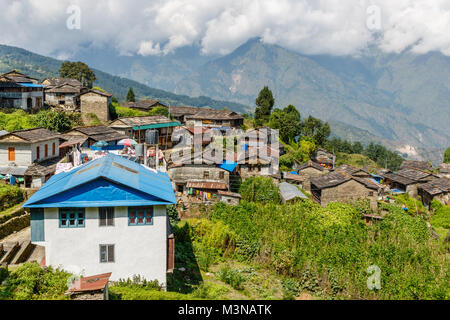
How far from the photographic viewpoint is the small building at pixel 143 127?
4453cm

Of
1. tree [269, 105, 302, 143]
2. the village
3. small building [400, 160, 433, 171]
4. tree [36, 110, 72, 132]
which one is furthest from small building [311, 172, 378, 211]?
small building [400, 160, 433, 171]

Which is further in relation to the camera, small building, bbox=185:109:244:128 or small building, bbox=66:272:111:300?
small building, bbox=185:109:244:128

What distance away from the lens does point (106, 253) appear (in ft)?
50.6

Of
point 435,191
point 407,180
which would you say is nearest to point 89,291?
point 435,191

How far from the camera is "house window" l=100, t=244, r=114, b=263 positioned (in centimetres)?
1538

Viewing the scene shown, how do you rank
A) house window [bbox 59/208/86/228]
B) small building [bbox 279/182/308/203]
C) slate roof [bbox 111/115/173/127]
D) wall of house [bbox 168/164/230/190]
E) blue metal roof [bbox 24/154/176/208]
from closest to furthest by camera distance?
blue metal roof [bbox 24/154/176/208]
house window [bbox 59/208/86/228]
small building [bbox 279/182/308/203]
wall of house [bbox 168/164/230/190]
slate roof [bbox 111/115/173/127]

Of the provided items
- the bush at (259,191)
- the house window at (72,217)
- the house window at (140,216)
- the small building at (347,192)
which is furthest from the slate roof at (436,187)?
the house window at (72,217)

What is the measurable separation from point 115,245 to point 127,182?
2.85 meters

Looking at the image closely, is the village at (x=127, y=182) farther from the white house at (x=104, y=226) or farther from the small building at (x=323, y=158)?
the small building at (x=323, y=158)

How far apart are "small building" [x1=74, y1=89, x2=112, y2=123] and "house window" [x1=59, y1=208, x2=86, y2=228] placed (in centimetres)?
3687

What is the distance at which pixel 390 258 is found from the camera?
21.7 metres

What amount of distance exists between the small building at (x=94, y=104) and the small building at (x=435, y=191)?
4449cm

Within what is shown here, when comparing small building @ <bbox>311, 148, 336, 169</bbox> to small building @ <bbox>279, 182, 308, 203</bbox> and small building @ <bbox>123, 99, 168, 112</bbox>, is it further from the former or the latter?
small building @ <bbox>123, 99, 168, 112</bbox>
